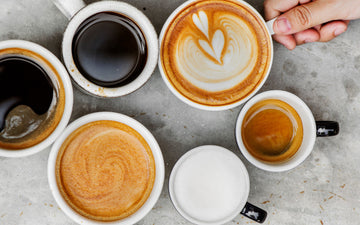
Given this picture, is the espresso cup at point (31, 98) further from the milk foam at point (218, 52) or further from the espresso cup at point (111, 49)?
the milk foam at point (218, 52)

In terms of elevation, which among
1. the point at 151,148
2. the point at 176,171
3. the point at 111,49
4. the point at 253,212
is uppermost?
the point at 111,49

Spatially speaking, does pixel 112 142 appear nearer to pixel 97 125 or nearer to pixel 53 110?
pixel 97 125

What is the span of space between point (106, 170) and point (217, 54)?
1.84 feet

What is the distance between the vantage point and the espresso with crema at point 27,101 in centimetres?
98

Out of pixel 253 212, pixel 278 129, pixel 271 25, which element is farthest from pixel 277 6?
pixel 253 212

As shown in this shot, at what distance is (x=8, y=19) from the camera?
1112mm

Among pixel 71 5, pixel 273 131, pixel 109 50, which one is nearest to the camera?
pixel 71 5

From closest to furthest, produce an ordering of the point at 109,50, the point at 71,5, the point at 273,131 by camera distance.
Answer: the point at 71,5, the point at 109,50, the point at 273,131

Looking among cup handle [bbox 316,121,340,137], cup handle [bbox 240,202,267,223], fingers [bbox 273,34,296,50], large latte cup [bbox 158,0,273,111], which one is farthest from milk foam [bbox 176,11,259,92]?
cup handle [bbox 240,202,267,223]

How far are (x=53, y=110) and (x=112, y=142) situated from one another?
0.76 feet

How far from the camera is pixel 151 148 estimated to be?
110cm

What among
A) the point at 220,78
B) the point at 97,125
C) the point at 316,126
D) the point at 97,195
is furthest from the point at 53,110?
the point at 316,126

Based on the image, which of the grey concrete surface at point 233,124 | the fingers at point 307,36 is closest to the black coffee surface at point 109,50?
the grey concrete surface at point 233,124

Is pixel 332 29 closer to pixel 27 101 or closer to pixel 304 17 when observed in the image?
pixel 304 17
